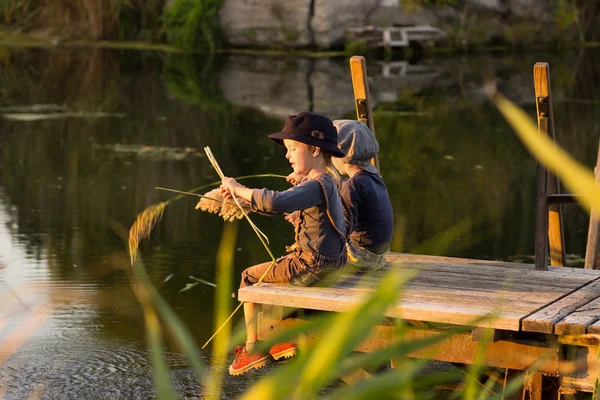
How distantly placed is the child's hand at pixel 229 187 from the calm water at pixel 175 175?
682mm

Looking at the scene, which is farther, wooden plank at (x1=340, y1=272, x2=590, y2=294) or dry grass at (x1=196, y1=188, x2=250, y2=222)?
wooden plank at (x1=340, y1=272, x2=590, y2=294)

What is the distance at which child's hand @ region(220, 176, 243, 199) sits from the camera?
429 centimetres

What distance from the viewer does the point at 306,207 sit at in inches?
Answer: 171

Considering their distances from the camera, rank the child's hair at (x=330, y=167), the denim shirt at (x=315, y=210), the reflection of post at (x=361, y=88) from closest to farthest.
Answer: the denim shirt at (x=315, y=210) < the child's hair at (x=330, y=167) < the reflection of post at (x=361, y=88)

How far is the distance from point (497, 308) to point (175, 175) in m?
Answer: 7.53

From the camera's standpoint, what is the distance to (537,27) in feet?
87.6

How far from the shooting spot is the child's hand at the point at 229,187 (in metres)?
4.29

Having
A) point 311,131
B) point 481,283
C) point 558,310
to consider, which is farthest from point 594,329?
point 311,131

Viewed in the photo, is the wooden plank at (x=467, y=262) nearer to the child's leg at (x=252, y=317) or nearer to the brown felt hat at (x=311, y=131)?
the child's leg at (x=252, y=317)

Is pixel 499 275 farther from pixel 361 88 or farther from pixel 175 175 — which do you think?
pixel 175 175

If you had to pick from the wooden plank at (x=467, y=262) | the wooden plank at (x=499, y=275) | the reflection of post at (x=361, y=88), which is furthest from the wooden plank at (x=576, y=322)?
the reflection of post at (x=361, y=88)

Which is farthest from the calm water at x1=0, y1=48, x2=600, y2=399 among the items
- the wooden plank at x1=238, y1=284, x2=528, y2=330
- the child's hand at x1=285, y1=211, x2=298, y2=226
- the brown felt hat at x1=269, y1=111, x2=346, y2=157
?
the child's hand at x1=285, y1=211, x2=298, y2=226

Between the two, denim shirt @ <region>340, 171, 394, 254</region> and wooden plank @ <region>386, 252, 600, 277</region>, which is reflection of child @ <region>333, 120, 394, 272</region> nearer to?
denim shirt @ <region>340, 171, 394, 254</region>

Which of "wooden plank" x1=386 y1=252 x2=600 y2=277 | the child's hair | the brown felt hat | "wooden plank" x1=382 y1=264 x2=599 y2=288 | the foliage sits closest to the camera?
the brown felt hat
